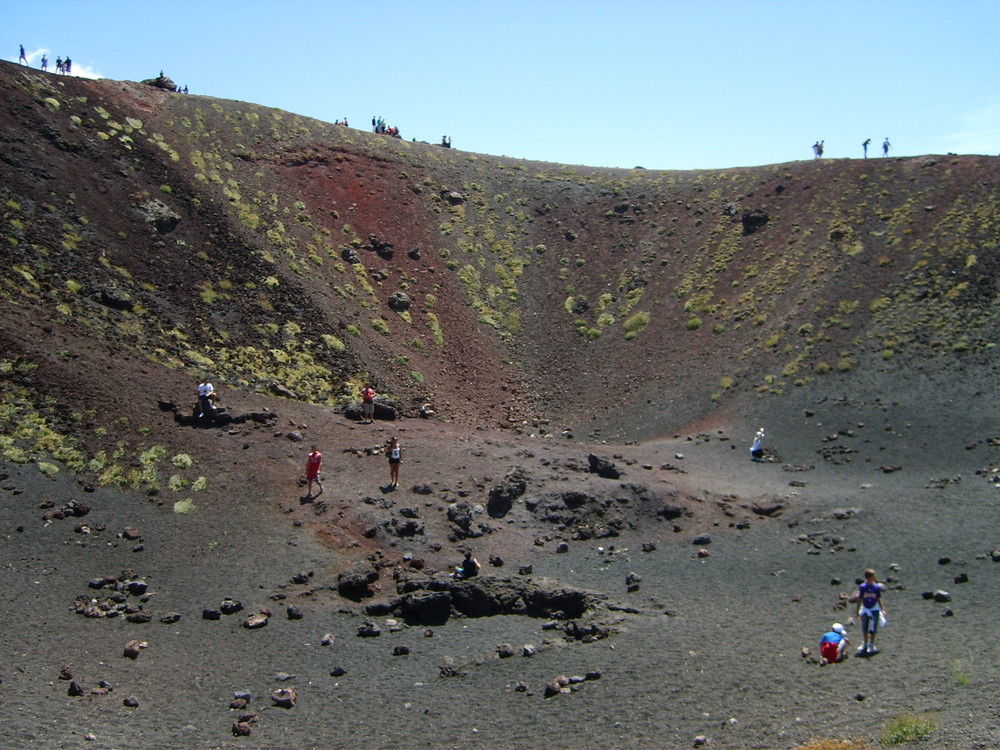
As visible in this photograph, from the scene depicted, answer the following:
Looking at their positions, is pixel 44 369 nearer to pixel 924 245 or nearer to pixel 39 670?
pixel 39 670

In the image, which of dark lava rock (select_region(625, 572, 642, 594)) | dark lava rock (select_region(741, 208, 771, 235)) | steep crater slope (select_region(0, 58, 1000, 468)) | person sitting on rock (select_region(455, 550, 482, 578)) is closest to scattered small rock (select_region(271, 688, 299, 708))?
person sitting on rock (select_region(455, 550, 482, 578))

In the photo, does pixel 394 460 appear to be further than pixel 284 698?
Yes

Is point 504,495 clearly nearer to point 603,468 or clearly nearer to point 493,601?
point 603,468

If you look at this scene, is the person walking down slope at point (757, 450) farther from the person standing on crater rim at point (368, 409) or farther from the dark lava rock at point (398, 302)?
the dark lava rock at point (398, 302)

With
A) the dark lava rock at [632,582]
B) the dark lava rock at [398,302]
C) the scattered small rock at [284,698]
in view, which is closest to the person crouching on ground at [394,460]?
the dark lava rock at [632,582]

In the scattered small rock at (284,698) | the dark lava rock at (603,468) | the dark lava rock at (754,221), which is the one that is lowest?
the scattered small rock at (284,698)

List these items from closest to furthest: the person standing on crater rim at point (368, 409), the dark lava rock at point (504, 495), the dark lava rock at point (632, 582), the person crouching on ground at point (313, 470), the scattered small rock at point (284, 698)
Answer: the scattered small rock at point (284, 698) → the dark lava rock at point (632, 582) → the person crouching on ground at point (313, 470) → the dark lava rock at point (504, 495) → the person standing on crater rim at point (368, 409)

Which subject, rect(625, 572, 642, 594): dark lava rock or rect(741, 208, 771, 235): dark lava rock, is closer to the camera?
rect(625, 572, 642, 594): dark lava rock

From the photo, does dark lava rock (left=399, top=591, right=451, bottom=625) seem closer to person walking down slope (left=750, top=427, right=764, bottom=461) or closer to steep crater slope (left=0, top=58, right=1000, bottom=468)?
steep crater slope (left=0, top=58, right=1000, bottom=468)

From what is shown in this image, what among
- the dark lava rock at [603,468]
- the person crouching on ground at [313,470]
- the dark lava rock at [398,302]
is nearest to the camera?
the person crouching on ground at [313,470]

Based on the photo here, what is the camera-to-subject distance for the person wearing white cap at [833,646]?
672 inches

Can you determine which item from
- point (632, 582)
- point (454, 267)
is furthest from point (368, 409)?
point (454, 267)

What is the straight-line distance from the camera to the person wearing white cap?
17.1 metres

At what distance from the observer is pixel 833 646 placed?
1709 centimetres
